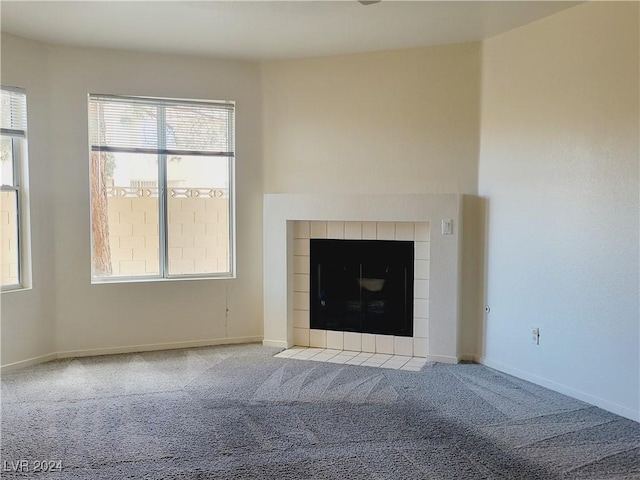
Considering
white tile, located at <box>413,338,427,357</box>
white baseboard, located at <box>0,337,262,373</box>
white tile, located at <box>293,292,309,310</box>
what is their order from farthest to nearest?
white tile, located at <box>293,292,309,310</box> < white tile, located at <box>413,338,427,357</box> < white baseboard, located at <box>0,337,262,373</box>

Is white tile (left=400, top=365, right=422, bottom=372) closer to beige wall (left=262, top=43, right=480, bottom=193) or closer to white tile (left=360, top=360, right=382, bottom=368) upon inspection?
white tile (left=360, top=360, right=382, bottom=368)

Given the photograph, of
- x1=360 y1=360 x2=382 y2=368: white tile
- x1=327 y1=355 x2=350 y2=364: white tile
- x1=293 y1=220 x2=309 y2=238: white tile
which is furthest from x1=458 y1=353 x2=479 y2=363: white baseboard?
x1=293 y1=220 x2=309 y2=238: white tile

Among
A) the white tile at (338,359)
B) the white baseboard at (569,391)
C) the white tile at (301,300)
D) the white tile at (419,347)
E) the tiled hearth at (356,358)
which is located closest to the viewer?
the white baseboard at (569,391)

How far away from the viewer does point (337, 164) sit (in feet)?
14.9

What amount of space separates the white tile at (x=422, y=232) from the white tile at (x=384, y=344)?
882mm

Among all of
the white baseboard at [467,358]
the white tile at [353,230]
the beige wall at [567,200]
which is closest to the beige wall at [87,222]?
the white tile at [353,230]

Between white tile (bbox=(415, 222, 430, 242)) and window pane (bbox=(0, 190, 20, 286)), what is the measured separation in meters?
3.19

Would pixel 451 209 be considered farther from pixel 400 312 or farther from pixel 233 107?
pixel 233 107

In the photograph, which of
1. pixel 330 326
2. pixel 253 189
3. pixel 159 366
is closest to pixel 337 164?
pixel 253 189

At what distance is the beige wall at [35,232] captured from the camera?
396 cm

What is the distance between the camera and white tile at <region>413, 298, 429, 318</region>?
4344mm

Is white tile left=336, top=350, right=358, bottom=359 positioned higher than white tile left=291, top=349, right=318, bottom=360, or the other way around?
white tile left=291, top=349, right=318, bottom=360

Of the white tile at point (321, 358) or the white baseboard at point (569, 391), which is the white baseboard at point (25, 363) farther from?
the white baseboard at point (569, 391)

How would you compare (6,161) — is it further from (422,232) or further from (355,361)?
(422,232)
